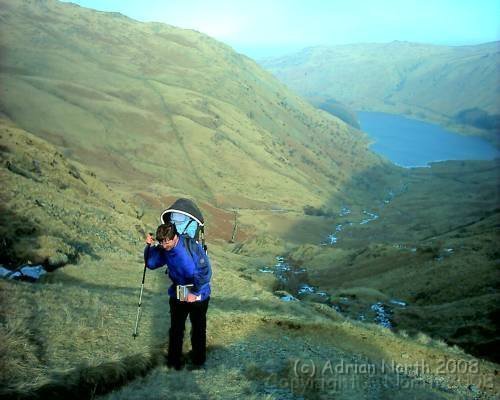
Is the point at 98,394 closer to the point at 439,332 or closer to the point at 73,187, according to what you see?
the point at 439,332

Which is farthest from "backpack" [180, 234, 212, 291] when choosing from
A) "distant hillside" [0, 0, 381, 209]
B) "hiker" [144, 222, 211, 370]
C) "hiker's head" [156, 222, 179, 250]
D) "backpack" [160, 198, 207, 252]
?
"distant hillside" [0, 0, 381, 209]

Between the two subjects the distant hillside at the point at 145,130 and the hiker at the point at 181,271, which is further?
→ the distant hillside at the point at 145,130

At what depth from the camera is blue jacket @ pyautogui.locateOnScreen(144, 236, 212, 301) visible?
30.6 feet

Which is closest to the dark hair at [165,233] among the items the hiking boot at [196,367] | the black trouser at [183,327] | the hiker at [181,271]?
the hiker at [181,271]

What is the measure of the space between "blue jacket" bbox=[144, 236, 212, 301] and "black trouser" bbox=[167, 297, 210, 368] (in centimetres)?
28

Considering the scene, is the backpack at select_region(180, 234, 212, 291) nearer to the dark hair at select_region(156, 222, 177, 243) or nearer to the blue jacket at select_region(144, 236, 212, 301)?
the blue jacket at select_region(144, 236, 212, 301)

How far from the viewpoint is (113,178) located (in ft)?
336

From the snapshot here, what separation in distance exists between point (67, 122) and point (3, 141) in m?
77.1

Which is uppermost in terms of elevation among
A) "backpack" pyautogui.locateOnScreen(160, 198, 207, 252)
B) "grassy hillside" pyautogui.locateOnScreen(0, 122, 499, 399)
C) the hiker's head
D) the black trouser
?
"backpack" pyautogui.locateOnScreen(160, 198, 207, 252)

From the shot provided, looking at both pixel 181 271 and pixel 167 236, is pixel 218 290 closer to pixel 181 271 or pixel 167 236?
pixel 181 271

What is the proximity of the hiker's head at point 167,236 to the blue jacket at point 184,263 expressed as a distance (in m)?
0.15

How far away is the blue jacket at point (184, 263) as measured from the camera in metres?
9.31

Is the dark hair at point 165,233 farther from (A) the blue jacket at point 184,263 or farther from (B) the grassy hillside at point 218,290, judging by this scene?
(B) the grassy hillside at point 218,290

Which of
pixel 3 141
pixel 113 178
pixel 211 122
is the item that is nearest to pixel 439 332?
pixel 3 141
